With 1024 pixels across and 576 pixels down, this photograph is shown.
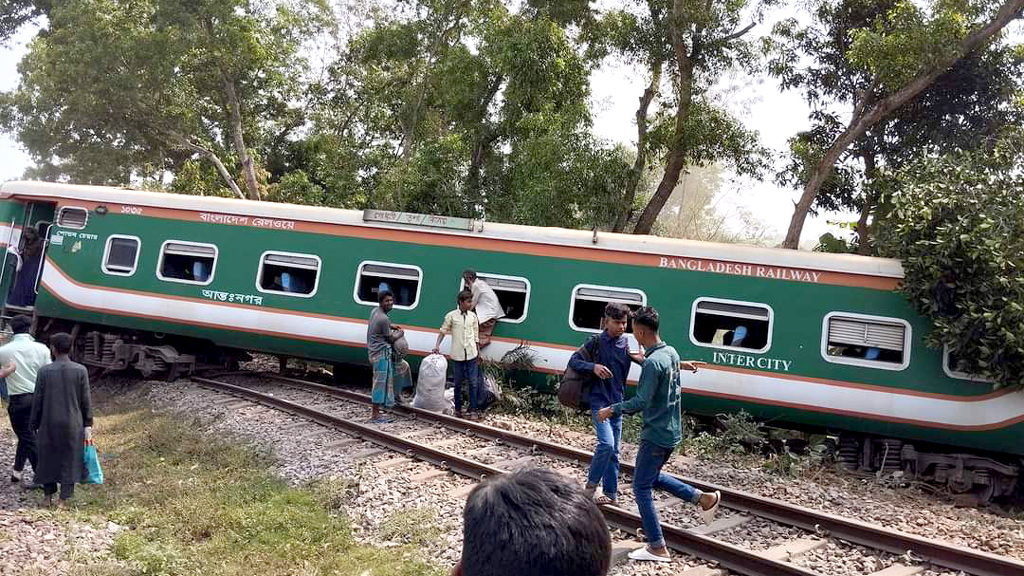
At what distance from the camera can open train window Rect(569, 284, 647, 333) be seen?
1109 cm

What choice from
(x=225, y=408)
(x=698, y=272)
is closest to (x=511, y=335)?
Result: (x=698, y=272)

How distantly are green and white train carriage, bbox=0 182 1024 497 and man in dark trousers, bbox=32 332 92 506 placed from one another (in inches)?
205

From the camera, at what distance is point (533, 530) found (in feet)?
6.41

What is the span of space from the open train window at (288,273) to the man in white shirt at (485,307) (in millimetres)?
2579

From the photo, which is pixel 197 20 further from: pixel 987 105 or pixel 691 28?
pixel 987 105

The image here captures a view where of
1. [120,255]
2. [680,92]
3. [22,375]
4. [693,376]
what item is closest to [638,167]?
[680,92]

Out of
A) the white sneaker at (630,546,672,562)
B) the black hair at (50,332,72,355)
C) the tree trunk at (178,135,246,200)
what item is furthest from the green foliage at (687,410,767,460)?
the tree trunk at (178,135,246,200)

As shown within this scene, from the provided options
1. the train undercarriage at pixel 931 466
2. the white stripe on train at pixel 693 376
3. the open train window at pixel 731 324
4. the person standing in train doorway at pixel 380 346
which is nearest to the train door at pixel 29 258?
the white stripe on train at pixel 693 376

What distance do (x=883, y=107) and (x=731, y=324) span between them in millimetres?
6653

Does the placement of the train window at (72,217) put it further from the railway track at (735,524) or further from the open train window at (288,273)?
the railway track at (735,524)

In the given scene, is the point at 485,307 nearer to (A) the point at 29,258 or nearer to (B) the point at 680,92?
(B) the point at 680,92

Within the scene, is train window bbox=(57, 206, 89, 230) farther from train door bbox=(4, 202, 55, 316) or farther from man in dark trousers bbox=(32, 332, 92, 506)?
man in dark trousers bbox=(32, 332, 92, 506)

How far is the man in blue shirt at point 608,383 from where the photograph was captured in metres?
6.77

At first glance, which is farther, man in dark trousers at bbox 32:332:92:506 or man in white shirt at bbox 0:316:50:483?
man in white shirt at bbox 0:316:50:483
